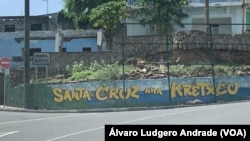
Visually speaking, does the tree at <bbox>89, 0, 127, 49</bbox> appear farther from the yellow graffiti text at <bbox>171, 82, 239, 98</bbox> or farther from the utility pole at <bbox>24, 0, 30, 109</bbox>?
the yellow graffiti text at <bbox>171, 82, 239, 98</bbox>

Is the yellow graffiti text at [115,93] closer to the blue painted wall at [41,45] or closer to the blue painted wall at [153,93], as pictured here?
the blue painted wall at [153,93]

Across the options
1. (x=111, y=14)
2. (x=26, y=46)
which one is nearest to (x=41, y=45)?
(x=111, y=14)

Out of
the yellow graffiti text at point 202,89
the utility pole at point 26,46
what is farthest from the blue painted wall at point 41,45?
the yellow graffiti text at point 202,89

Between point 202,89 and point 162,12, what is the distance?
14.1m

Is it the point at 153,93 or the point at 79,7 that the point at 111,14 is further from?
the point at 153,93

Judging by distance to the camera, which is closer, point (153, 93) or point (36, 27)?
point (153, 93)

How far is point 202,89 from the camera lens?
26078mm

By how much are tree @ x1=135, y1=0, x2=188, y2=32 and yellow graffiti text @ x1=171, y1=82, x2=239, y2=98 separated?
40.2ft

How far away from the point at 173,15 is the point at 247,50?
365 inches

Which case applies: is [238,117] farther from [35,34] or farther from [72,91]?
[35,34]

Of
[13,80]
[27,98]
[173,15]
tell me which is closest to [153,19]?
[173,15]

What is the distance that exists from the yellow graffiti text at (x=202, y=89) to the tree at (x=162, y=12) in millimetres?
12261

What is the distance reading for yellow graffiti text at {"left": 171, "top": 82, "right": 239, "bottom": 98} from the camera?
2595 cm

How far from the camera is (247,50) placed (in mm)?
32469
